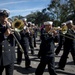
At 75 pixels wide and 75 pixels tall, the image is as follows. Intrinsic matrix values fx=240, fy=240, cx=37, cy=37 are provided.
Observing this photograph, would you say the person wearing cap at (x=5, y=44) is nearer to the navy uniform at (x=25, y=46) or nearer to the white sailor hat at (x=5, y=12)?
the white sailor hat at (x=5, y=12)

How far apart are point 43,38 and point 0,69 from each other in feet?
6.83

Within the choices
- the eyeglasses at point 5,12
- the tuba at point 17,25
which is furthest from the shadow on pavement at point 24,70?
the eyeglasses at point 5,12

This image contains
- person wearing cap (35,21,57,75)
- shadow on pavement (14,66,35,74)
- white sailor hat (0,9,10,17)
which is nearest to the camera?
white sailor hat (0,9,10,17)

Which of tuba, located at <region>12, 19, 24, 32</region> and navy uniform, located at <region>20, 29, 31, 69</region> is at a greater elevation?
tuba, located at <region>12, 19, 24, 32</region>

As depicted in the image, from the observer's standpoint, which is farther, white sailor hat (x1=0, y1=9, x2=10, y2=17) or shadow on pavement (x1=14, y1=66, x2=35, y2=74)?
shadow on pavement (x1=14, y1=66, x2=35, y2=74)

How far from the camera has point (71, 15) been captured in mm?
50969

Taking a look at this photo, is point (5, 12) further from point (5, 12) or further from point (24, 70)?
point (24, 70)

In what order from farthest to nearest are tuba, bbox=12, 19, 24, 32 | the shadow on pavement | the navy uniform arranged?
the navy uniform, the shadow on pavement, tuba, bbox=12, 19, 24, 32

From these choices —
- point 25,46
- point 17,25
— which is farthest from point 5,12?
point 25,46

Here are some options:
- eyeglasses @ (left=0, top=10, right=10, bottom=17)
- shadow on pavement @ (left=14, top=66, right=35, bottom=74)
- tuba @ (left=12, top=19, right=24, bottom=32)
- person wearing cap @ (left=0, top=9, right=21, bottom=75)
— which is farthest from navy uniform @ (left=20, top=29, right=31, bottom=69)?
eyeglasses @ (left=0, top=10, right=10, bottom=17)

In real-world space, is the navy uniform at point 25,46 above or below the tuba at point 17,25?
below

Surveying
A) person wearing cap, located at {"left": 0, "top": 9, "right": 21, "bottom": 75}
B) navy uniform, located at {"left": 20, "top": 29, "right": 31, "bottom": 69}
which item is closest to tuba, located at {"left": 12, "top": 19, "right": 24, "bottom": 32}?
person wearing cap, located at {"left": 0, "top": 9, "right": 21, "bottom": 75}

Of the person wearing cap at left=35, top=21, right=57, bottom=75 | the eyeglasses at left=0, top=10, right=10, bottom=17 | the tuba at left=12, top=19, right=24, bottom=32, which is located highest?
the eyeglasses at left=0, top=10, right=10, bottom=17

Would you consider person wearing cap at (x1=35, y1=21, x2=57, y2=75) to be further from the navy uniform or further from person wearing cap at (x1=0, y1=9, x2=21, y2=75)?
the navy uniform
